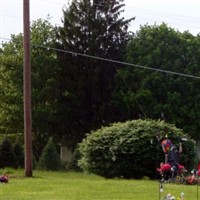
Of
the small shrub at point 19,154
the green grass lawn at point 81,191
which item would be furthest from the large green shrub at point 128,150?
the small shrub at point 19,154

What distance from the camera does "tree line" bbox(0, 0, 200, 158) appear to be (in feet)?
149

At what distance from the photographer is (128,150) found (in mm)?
26281

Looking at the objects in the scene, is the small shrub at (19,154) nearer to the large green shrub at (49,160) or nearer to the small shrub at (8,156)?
the small shrub at (8,156)

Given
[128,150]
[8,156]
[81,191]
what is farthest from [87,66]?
[81,191]

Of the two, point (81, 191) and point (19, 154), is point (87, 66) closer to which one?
point (19, 154)

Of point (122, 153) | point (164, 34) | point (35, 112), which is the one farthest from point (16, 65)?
point (122, 153)

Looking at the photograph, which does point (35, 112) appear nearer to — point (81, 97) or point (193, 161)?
point (81, 97)

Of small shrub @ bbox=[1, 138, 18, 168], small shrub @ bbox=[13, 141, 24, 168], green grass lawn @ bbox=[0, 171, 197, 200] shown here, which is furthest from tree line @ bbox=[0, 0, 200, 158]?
green grass lawn @ bbox=[0, 171, 197, 200]

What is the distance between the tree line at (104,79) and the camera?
45406 millimetres

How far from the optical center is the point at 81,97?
45.6 m

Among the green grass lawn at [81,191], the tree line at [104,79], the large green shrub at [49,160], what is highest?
the tree line at [104,79]

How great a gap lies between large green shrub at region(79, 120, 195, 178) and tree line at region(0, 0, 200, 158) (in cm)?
1748

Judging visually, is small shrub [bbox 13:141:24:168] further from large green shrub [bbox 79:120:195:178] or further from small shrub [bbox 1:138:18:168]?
large green shrub [bbox 79:120:195:178]

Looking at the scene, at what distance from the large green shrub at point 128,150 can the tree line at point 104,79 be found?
1748 centimetres
